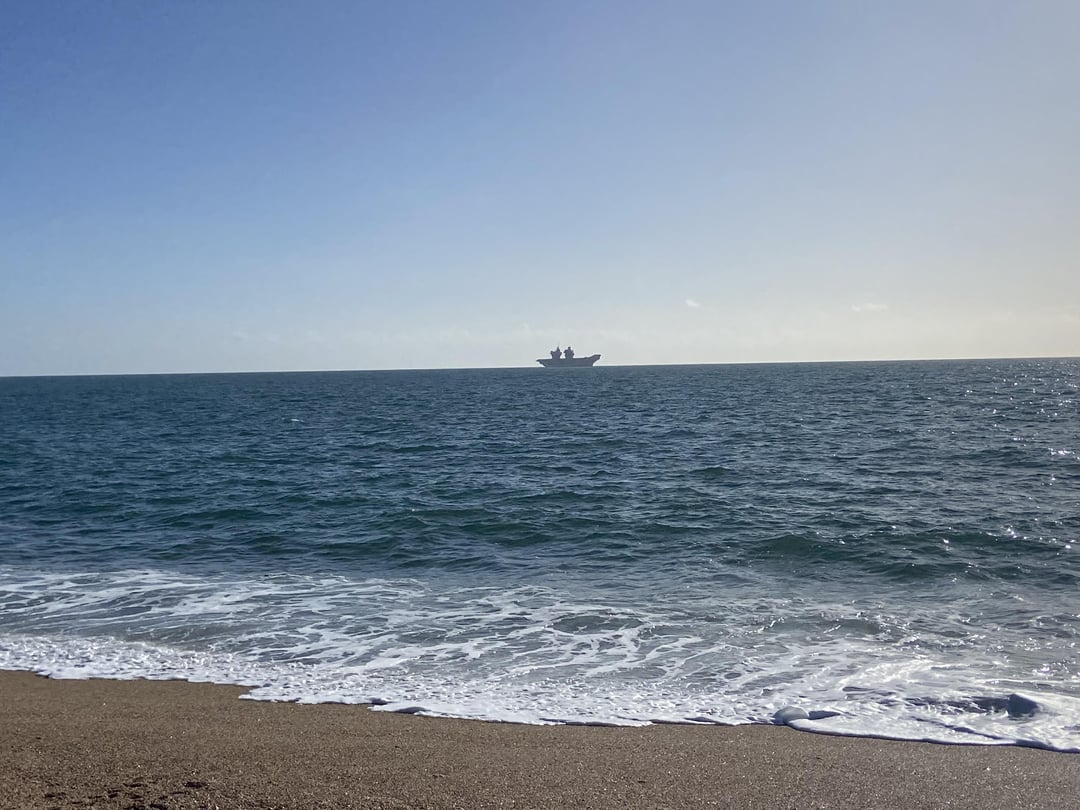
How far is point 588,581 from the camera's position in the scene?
13383mm

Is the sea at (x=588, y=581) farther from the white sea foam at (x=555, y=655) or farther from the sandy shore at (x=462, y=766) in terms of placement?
the sandy shore at (x=462, y=766)

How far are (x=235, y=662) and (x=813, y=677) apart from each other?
679 cm

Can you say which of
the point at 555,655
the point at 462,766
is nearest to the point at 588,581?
the point at 555,655

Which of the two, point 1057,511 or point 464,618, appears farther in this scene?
point 1057,511

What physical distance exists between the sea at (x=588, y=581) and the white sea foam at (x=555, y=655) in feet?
0.15

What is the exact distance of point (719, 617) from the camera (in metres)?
11.2

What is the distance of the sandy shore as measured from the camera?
5395mm

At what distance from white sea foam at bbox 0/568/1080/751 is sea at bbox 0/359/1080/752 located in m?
0.05

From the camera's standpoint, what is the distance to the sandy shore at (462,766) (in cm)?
539

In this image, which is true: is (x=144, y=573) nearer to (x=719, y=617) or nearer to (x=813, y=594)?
(x=719, y=617)

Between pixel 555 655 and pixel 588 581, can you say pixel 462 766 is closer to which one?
pixel 555 655

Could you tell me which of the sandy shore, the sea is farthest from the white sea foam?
the sandy shore

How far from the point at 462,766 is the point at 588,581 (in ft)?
24.7

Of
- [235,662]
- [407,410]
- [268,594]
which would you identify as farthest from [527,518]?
[407,410]
